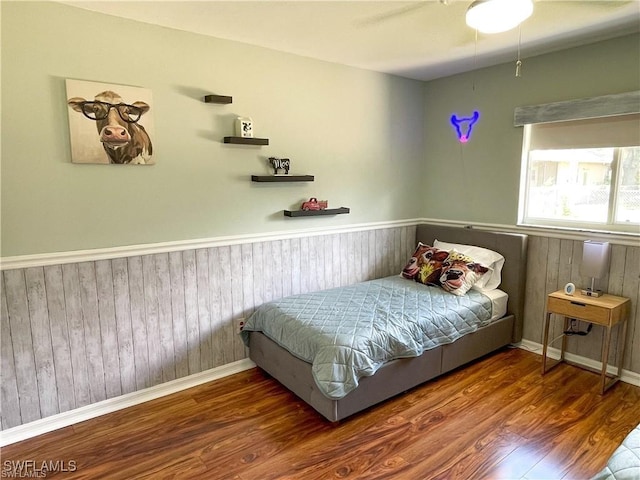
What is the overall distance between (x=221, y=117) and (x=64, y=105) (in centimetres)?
97

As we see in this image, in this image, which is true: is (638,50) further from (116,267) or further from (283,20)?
(116,267)

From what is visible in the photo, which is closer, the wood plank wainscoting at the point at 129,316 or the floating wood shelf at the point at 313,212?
the wood plank wainscoting at the point at 129,316

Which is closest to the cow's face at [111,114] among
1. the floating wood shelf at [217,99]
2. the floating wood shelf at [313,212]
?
the floating wood shelf at [217,99]

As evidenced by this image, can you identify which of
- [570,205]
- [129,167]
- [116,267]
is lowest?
[116,267]

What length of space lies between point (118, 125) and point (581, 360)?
3.85 m

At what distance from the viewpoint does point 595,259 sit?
288cm

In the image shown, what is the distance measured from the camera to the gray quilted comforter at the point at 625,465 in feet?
4.22

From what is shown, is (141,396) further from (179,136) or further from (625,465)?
(625,465)

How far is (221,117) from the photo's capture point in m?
2.90

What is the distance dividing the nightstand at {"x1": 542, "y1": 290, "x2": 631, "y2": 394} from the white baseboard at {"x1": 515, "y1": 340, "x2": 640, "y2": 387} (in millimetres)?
49

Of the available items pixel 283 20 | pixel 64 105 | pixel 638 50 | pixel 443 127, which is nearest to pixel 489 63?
pixel 443 127

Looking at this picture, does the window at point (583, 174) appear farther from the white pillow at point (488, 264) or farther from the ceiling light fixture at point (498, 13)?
the ceiling light fixture at point (498, 13)

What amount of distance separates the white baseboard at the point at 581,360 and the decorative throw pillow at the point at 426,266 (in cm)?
99

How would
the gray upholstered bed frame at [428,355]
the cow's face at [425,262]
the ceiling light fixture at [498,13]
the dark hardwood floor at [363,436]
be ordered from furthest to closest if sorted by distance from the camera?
1. the cow's face at [425,262]
2. the gray upholstered bed frame at [428,355]
3. the dark hardwood floor at [363,436]
4. the ceiling light fixture at [498,13]
